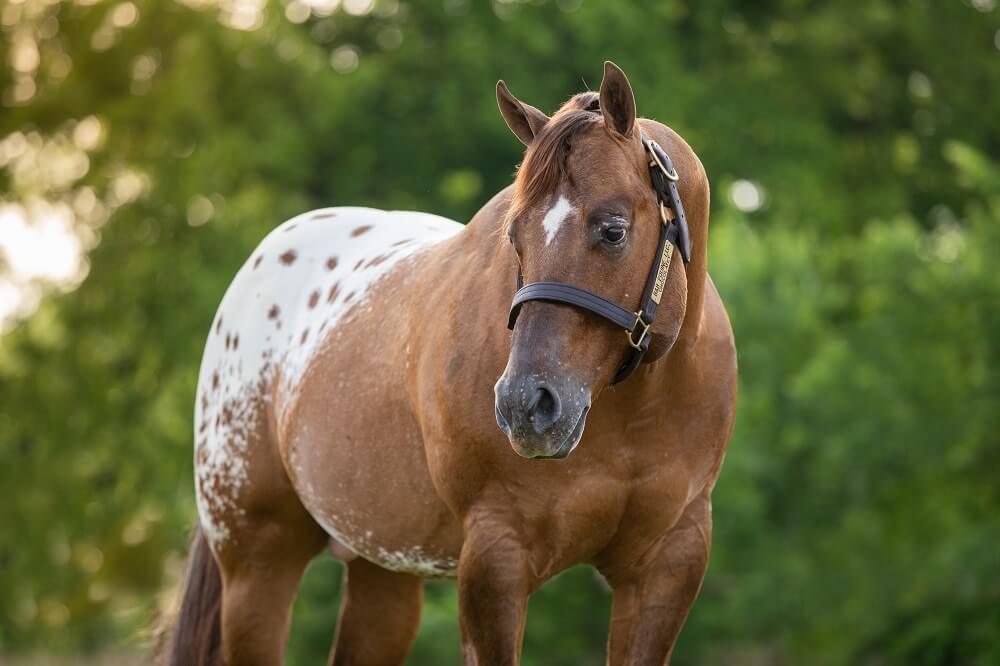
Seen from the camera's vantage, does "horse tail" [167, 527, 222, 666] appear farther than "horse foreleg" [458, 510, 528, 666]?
Yes

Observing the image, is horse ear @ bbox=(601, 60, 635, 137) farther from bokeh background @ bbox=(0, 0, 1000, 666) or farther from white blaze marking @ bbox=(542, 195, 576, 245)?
bokeh background @ bbox=(0, 0, 1000, 666)

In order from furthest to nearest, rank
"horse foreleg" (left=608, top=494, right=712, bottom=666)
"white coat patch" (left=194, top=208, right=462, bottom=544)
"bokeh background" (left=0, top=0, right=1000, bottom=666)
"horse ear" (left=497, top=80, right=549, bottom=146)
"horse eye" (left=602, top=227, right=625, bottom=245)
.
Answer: "bokeh background" (left=0, top=0, right=1000, bottom=666)
"white coat patch" (left=194, top=208, right=462, bottom=544)
"horse foreleg" (left=608, top=494, right=712, bottom=666)
"horse ear" (left=497, top=80, right=549, bottom=146)
"horse eye" (left=602, top=227, right=625, bottom=245)

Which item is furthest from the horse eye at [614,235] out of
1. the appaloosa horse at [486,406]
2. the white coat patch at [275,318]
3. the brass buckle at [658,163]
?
the white coat patch at [275,318]

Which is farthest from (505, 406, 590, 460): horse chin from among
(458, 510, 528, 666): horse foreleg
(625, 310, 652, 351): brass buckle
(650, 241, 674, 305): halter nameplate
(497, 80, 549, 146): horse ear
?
(497, 80, 549, 146): horse ear

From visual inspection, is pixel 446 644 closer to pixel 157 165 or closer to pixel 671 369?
pixel 157 165

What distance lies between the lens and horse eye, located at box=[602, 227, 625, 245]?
3486mm

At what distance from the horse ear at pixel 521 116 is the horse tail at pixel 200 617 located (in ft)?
8.45

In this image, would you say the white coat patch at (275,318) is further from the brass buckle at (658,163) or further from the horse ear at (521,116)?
the brass buckle at (658,163)

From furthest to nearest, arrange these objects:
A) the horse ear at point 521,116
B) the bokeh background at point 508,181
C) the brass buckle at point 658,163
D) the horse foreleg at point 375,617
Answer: the bokeh background at point 508,181 < the horse foreleg at point 375,617 < the horse ear at point 521,116 < the brass buckle at point 658,163

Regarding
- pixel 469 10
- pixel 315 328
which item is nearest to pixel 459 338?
pixel 315 328

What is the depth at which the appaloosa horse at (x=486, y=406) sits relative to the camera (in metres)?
3.51

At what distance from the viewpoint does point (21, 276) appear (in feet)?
62.9

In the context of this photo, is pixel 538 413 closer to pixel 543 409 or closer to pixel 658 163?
pixel 543 409

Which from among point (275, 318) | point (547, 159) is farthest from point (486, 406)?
point (275, 318)
